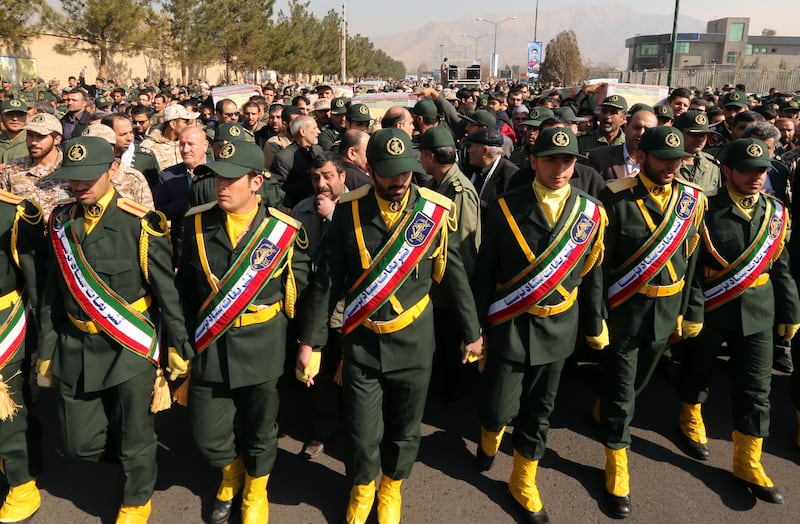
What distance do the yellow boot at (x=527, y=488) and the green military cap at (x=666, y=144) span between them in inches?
73.6

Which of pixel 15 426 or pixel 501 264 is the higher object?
pixel 501 264

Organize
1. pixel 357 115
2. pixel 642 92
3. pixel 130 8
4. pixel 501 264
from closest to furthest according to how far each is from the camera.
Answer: pixel 501 264 < pixel 357 115 < pixel 642 92 < pixel 130 8

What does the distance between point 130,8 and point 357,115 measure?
31.9 m

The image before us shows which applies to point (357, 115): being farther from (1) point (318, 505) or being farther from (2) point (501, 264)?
(1) point (318, 505)

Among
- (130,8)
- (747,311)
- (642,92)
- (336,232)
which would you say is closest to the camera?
(336,232)

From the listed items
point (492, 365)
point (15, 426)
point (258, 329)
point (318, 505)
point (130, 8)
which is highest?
point (130, 8)

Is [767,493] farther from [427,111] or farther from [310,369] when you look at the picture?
[427,111]

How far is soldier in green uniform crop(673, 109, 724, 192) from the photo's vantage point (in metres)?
4.65

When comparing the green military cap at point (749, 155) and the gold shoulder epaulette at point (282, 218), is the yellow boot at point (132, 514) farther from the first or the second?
the green military cap at point (749, 155)

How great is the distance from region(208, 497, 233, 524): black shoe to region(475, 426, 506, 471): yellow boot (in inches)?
60.9

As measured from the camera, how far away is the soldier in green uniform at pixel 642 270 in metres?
3.38

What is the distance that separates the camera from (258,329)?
3143 millimetres

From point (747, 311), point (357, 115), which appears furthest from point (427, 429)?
point (357, 115)

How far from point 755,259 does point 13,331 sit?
13.9 feet
